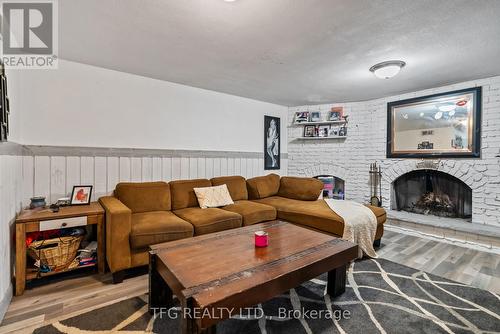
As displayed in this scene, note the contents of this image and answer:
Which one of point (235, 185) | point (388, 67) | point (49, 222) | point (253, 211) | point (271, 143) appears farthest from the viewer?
point (271, 143)

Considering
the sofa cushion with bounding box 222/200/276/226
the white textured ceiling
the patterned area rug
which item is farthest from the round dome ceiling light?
the patterned area rug

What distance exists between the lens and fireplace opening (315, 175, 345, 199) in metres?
4.75

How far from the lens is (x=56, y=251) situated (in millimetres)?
2084

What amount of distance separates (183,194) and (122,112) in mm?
1298

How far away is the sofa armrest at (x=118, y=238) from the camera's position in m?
2.08

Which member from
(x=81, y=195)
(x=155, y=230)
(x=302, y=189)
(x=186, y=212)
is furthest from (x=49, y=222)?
(x=302, y=189)

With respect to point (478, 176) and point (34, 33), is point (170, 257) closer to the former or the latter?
point (34, 33)

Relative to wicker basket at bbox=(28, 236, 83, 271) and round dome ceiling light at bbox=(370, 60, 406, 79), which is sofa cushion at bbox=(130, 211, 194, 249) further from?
round dome ceiling light at bbox=(370, 60, 406, 79)

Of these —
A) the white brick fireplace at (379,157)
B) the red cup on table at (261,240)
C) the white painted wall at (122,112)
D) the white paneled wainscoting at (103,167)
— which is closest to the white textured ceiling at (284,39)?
the white painted wall at (122,112)

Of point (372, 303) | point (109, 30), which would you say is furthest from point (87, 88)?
point (372, 303)

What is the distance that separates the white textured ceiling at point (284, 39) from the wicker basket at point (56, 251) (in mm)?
1850

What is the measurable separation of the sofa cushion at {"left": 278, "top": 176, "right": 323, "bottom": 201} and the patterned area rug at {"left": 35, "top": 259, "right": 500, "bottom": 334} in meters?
1.61

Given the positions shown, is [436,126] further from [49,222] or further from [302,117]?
[49,222]

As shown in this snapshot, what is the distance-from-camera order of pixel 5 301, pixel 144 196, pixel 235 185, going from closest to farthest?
pixel 5 301 → pixel 144 196 → pixel 235 185
